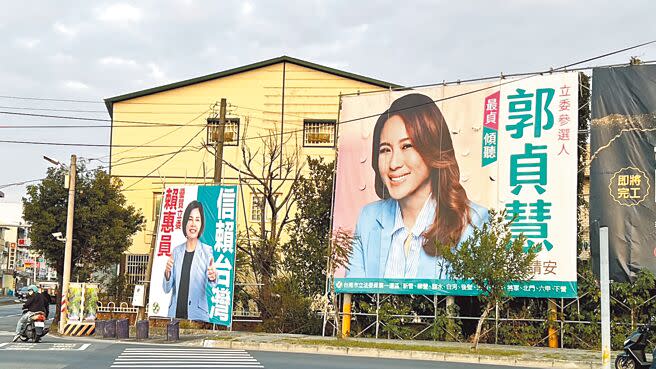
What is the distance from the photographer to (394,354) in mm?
19203

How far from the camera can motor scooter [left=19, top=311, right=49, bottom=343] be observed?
2011 cm

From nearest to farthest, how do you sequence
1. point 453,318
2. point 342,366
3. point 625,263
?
point 342,366 < point 625,263 < point 453,318

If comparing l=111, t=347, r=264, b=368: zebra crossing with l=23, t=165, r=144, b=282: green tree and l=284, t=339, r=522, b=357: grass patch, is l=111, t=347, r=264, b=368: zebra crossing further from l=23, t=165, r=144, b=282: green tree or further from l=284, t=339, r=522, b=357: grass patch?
l=23, t=165, r=144, b=282: green tree

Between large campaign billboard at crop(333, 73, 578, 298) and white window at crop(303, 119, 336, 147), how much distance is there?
1000cm

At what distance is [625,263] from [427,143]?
7192mm

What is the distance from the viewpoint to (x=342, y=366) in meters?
15.6

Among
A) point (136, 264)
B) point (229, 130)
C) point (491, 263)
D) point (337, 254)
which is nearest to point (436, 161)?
point (337, 254)

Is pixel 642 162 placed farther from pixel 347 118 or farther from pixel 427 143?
pixel 347 118

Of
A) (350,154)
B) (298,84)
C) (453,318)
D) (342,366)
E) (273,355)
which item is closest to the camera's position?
(342,366)

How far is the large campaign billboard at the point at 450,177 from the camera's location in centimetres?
2158

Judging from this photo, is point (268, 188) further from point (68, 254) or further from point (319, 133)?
point (68, 254)

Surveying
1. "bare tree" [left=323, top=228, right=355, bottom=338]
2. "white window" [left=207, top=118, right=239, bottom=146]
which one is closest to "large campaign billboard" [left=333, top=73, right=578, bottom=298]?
"bare tree" [left=323, top=228, right=355, bottom=338]

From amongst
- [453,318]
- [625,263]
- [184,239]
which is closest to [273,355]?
[453,318]

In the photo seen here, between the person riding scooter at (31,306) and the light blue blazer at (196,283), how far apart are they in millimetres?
5126
